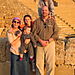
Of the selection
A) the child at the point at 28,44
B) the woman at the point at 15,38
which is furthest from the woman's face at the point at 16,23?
the child at the point at 28,44

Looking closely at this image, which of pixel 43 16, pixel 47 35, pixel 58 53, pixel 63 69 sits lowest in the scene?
pixel 63 69

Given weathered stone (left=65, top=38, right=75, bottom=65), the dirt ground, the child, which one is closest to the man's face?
the child

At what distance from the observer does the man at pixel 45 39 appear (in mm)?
5234

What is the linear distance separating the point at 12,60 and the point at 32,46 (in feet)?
1.68

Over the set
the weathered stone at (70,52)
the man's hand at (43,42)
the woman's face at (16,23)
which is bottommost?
the weathered stone at (70,52)

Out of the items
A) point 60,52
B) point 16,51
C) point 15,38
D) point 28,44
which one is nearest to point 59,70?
point 60,52

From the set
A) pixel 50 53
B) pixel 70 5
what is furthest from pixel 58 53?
pixel 70 5

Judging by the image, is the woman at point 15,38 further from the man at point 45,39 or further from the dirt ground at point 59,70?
the dirt ground at point 59,70

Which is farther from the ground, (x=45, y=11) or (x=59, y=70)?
(x=45, y=11)

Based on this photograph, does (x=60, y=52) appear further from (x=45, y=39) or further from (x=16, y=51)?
(x=16, y=51)

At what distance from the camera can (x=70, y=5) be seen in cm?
2728

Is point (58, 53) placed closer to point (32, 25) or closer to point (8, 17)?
point (32, 25)

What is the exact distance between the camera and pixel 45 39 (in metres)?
5.26

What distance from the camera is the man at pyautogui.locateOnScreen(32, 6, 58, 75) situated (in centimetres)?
523
